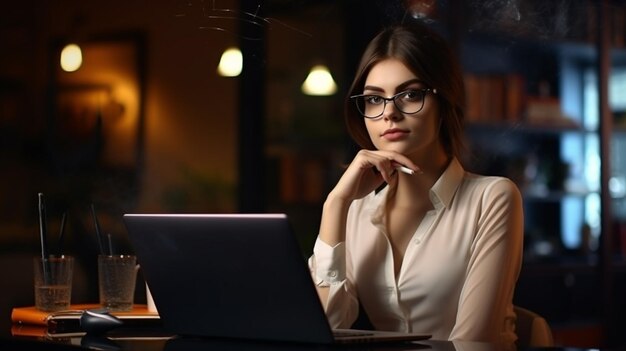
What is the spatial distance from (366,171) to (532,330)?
463mm

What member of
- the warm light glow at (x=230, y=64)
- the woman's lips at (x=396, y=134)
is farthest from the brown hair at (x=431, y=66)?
the warm light glow at (x=230, y=64)

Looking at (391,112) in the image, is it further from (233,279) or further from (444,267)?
(233,279)

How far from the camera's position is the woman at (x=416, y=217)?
193cm

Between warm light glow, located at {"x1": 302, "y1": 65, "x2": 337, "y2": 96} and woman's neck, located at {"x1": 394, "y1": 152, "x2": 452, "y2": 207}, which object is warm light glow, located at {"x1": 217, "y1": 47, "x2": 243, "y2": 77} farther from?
woman's neck, located at {"x1": 394, "y1": 152, "x2": 452, "y2": 207}

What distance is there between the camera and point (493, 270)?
188 cm

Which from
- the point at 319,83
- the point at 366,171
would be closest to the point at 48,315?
the point at 366,171

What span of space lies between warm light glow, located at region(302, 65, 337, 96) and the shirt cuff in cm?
213

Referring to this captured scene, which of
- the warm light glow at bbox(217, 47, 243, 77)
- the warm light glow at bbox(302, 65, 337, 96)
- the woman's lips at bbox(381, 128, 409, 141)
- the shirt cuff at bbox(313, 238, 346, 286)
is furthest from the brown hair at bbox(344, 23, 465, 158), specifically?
the warm light glow at bbox(302, 65, 337, 96)

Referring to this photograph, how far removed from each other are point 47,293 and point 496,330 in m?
0.87

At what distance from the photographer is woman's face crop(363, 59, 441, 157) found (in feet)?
6.44

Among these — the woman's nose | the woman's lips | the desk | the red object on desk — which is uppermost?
the woman's nose

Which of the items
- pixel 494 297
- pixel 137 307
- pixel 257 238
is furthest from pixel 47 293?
pixel 494 297

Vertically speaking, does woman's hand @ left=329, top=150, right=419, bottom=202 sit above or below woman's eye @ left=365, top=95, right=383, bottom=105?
below

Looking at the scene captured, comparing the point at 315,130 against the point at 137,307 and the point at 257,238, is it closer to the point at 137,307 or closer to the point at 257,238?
the point at 137,307
